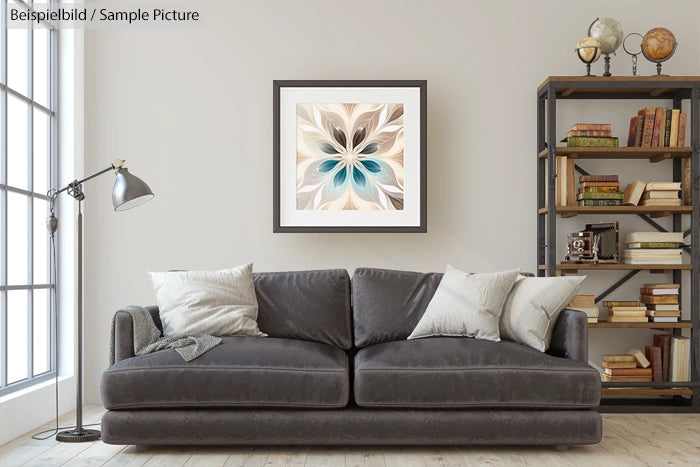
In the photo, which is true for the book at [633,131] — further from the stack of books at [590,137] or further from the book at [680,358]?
the book at [680,358]

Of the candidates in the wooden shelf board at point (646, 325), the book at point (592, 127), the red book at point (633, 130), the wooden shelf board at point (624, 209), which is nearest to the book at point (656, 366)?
the wooden shelf board at point (646, 325)

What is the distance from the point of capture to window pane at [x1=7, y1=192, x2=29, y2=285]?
166 inches

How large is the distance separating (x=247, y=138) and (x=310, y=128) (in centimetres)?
42

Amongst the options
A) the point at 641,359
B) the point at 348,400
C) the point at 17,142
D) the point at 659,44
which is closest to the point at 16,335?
the point at 17,142

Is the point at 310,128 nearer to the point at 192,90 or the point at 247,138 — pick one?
the point at 247,138

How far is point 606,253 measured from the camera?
191 inches

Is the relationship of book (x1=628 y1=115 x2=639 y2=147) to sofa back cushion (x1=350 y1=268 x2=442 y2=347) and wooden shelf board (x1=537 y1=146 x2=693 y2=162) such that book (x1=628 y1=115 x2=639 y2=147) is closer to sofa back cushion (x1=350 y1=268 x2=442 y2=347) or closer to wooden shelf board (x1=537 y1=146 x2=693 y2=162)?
wooden shelf board (x1=537 y1=146 x2=693 y2=162)

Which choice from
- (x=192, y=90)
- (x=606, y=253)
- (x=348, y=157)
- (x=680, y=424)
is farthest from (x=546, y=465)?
(x=192, y=90)

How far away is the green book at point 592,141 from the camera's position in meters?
4.84

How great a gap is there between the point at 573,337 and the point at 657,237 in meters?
1.36

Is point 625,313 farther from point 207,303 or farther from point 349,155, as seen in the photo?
point 207,303

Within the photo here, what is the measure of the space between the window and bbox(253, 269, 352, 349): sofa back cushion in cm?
125

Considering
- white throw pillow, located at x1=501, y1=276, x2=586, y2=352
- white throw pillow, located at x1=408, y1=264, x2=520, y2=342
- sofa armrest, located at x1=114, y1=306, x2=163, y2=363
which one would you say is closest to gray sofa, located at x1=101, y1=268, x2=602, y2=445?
sofa armrest, located at x1=114, y1=306, x2=163, y2=363

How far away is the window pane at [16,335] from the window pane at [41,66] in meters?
1.15
